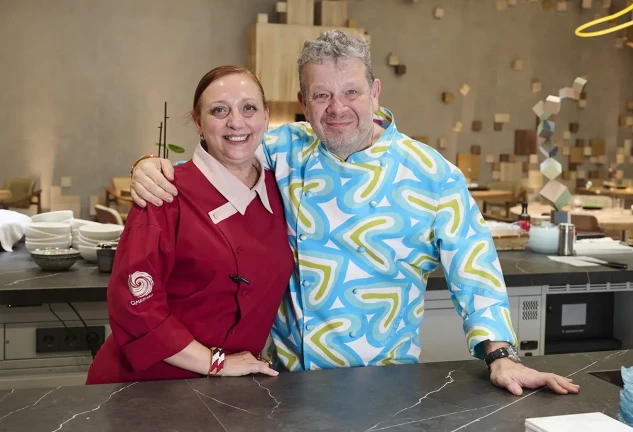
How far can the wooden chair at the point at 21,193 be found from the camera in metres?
8.36

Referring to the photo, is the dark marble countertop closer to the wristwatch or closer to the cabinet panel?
the wristwatch

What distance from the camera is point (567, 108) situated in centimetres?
1079

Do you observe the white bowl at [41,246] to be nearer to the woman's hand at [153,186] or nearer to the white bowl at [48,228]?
the white bowl at [48,228]

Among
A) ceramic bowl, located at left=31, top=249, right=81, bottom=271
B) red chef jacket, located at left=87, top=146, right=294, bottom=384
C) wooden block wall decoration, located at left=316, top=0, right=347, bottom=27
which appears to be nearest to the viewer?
red chef jacket, located at left=87, top=146, right=294, bottom=384

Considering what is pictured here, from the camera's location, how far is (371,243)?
2172 millimetres

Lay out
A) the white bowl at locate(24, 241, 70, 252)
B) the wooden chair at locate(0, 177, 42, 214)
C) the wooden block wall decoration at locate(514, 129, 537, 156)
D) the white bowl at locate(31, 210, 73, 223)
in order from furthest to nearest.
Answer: the wooden block wall decoration at locate(514, 129, 537, 156), the wooden chair at locate(0, 177, 42, 214), the white bowl at locate(31, 210, 73, 223), the white bowl at locate(24, 241, 70, 252)

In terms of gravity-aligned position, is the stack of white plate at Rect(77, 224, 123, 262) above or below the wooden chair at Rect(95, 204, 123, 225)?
above

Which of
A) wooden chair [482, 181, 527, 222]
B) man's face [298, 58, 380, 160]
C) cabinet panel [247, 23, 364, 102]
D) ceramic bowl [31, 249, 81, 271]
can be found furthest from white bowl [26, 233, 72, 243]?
wooden chair [482, 181, 527, 222]

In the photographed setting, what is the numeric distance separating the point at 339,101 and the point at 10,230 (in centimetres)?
→ 222

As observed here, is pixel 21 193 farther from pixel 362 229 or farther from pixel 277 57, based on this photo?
pixel 362 229

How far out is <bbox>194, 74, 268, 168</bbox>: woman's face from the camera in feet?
6.77

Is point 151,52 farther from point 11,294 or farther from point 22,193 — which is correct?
point 11,294

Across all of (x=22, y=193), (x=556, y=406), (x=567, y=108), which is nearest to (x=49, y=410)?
(x=556, y=406)

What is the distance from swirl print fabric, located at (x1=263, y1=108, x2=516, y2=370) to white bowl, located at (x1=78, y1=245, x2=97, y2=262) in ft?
4.70
